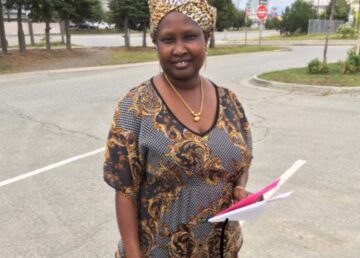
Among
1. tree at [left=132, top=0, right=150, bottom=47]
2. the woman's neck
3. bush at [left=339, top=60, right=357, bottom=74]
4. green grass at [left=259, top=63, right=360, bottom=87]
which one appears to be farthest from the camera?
tree at [left=132, top=0, right=150, bottom=47]

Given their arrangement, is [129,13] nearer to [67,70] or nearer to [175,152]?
[67,70]

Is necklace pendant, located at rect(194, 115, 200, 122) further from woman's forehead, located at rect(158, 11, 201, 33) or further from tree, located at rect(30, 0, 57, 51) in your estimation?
tree, located at rect(30, 0, 57, 51)

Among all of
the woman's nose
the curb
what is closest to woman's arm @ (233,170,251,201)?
the woman's nose

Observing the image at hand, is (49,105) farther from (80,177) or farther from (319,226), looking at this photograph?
(319,226)

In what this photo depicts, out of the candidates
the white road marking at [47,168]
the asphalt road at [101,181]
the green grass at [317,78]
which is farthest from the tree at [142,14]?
the white road marking at [47,168]

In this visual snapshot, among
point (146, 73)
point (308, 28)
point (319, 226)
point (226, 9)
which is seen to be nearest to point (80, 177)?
point (319, 226)

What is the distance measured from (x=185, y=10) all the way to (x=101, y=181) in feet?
11.7

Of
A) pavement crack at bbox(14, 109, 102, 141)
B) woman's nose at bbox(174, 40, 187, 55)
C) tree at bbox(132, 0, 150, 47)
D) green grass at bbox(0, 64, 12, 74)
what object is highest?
tree at bbox(132, 0, 150, 47)

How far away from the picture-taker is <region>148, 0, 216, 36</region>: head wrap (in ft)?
4.85

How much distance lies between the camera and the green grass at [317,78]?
11422 mm

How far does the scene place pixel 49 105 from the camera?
9109 millimetres

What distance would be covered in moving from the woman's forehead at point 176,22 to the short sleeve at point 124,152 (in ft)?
0.90

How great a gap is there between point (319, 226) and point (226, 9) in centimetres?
2562

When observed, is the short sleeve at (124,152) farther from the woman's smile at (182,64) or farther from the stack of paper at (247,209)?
the stack of paper at (247,209)
